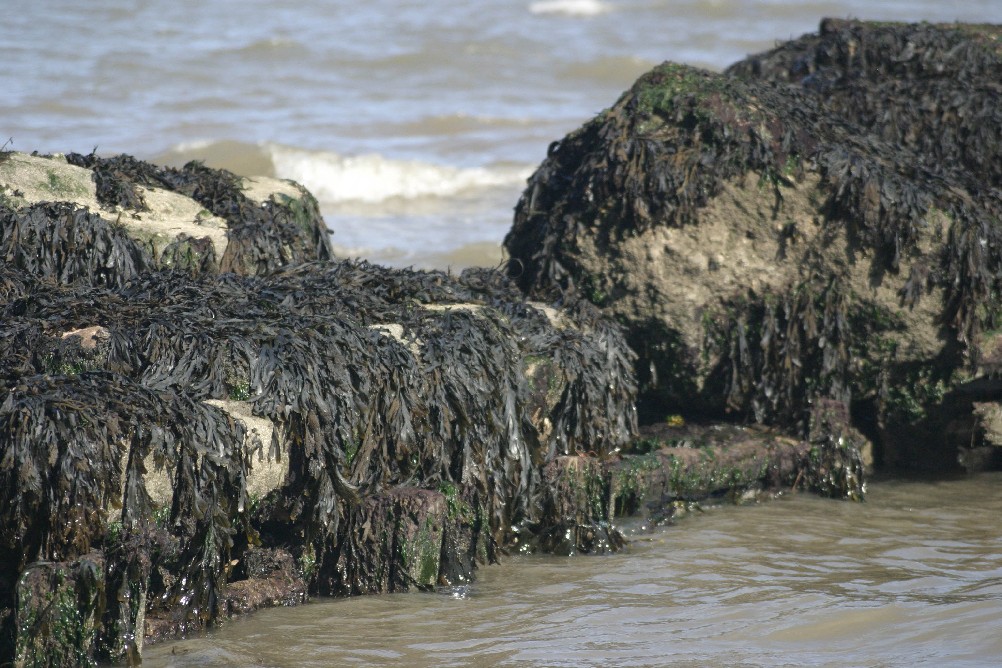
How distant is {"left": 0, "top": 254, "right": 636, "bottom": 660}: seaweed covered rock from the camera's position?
14.3ft

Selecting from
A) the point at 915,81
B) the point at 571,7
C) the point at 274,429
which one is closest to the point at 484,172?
the point at 915,81

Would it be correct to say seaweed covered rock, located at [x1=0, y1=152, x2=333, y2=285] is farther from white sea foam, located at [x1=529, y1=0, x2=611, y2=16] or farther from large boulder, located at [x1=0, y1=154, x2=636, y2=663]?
white sea foam, located at [x1=529, y1=0, x2=611, y2=16]

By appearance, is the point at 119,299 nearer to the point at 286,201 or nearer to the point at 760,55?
the point at 286,201

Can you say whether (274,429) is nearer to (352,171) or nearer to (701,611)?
(701,611)

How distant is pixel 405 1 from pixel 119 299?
80.5 feet

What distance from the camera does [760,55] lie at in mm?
9453

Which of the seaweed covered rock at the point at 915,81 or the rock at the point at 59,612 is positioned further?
the seaweed covered rock at the point at 915,81

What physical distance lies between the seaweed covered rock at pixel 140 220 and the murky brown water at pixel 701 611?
2437 millimetres

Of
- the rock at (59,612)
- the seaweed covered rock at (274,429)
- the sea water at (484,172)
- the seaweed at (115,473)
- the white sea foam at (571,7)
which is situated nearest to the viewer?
the rock at (59,612)

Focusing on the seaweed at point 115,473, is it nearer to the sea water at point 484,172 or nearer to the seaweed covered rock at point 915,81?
the sea water at point 484,172

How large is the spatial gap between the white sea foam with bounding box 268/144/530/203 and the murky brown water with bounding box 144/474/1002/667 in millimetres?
10013

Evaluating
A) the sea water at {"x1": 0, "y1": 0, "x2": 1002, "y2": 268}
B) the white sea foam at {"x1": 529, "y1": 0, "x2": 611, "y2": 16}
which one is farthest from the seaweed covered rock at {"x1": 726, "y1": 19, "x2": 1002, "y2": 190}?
the white sea foam at {"x1": 529, "y1": 0, "x2": 611, "y2": 16}

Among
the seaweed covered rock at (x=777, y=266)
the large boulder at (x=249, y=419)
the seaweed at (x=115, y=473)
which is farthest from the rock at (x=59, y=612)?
the seaweed covered rock at (x=777, y=266)

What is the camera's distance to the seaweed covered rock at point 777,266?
6.92m
